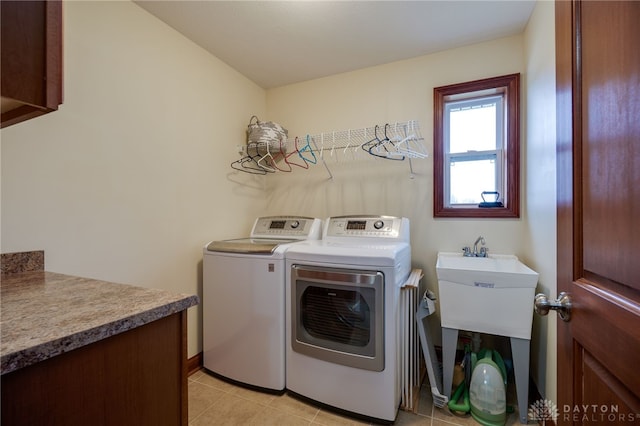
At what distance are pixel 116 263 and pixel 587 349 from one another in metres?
2.02

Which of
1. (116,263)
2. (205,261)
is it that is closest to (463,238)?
(205,261)

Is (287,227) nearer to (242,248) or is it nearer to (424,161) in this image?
(242,248)

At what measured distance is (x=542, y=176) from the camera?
5.09ft

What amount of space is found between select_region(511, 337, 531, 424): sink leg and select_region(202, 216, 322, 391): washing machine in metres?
1.33

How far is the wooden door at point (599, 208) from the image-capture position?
1.59ft

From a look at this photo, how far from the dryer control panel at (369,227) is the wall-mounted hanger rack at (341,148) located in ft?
1.65

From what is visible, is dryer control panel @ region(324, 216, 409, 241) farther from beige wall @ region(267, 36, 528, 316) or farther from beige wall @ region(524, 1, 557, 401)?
beige wall @ region(524, 1, 557, 401)

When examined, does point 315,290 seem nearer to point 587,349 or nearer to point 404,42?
point 587,349

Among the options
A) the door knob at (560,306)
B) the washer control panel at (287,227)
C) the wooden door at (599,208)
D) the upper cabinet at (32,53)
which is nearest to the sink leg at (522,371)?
the wooden door at (599,208)

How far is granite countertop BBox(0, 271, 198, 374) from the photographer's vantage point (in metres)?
Answer: 0.51

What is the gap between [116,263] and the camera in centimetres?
157

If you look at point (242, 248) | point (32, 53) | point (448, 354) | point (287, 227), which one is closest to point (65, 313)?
point (32, 53)

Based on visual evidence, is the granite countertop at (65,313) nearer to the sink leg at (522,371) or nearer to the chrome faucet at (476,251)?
the sink leg at (522,371)
